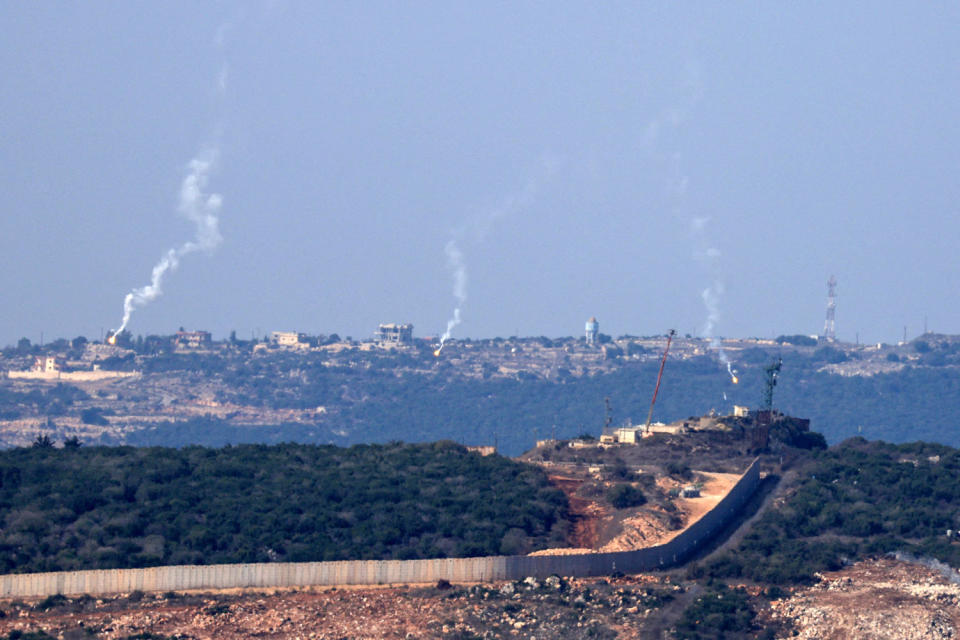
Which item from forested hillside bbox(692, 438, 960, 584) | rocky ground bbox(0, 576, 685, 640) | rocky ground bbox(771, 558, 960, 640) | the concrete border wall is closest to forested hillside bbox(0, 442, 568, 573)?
the concrete border wall

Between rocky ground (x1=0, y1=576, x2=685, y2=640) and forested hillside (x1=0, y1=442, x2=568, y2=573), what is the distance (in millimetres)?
5943

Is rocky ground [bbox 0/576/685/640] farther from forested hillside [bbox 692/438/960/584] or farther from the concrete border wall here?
forested hillside [bbox 692/438/960/584]

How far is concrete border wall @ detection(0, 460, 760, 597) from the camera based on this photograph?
6412 centimetres

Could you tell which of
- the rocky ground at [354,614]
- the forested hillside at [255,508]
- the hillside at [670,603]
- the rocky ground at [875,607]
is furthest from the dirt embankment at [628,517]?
the rocky ground at [875,607]

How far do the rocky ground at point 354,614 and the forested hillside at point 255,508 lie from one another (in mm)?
5943

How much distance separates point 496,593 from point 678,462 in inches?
1506

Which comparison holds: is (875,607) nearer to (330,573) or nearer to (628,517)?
(628,517)

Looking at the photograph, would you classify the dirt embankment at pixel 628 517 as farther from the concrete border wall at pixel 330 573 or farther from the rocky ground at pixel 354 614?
the rocky ground at pixel 354 614

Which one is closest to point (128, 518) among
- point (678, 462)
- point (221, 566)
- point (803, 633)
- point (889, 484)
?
point (221, 566)

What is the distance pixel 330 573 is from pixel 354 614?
13.3 feet

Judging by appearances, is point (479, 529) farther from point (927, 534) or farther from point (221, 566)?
point (927, 534)

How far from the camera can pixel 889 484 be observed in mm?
96938

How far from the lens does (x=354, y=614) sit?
6338cm

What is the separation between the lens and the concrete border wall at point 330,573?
6412 centimetres
